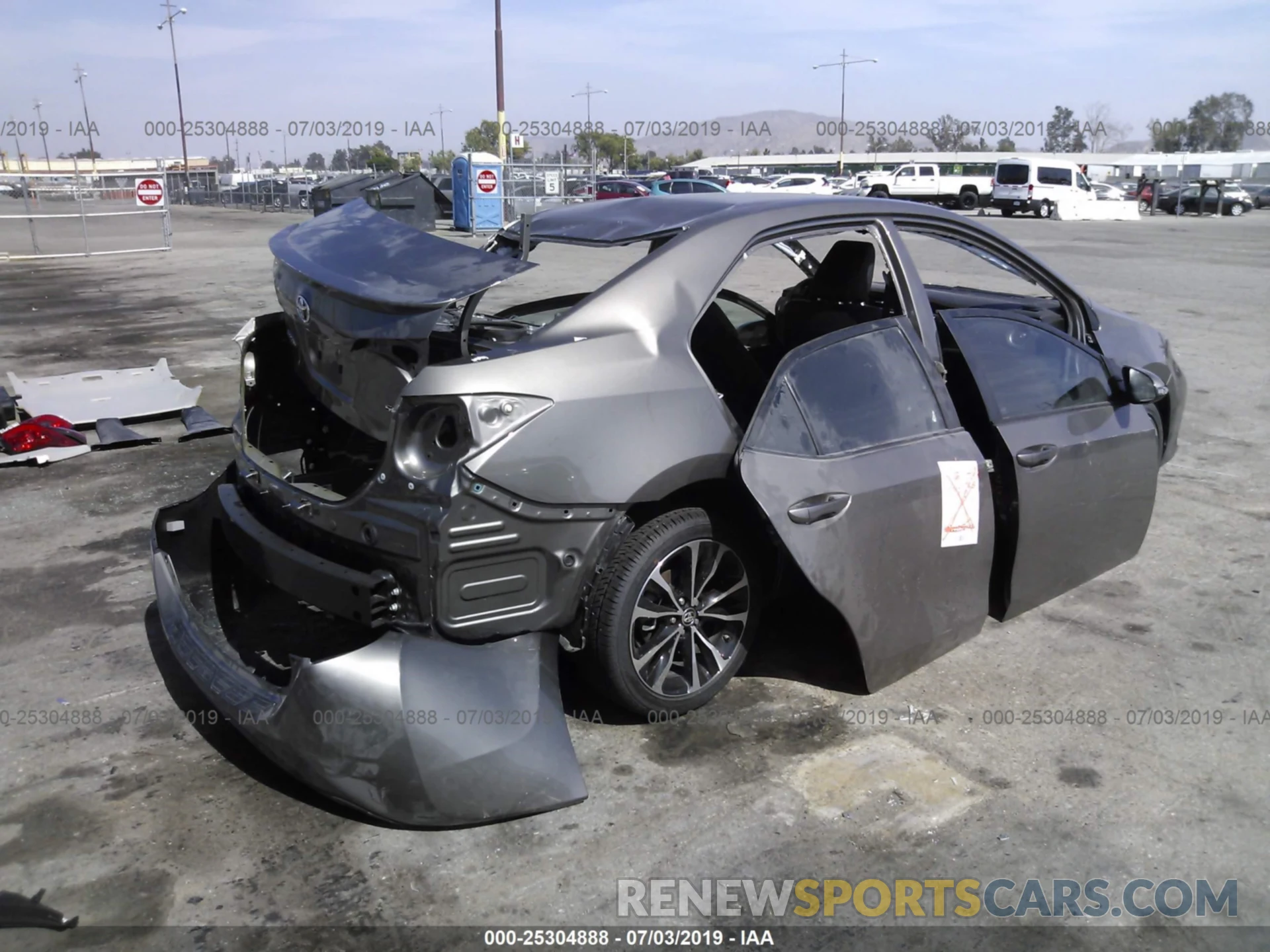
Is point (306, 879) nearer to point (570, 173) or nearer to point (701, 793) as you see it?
point (701, 793)

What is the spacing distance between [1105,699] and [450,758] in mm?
2423

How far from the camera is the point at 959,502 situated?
12.4ft

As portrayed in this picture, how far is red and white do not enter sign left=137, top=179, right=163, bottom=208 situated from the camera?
22984mm

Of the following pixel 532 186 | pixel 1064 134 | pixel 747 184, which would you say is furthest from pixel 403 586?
pixel 1064 134

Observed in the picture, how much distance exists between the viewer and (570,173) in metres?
44.9

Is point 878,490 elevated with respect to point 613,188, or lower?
lower

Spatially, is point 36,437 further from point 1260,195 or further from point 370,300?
point 1260,195

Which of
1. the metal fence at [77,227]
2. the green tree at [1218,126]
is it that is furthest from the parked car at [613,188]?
the green tree at [1218,126]

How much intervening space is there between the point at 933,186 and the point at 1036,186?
585 cm

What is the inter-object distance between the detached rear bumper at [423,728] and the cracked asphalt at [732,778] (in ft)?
0.63

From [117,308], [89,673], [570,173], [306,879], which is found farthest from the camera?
[570,173]

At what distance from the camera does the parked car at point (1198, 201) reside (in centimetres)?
4459

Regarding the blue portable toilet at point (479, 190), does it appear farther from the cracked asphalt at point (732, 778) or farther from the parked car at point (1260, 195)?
the parked car at point (1260, 195)

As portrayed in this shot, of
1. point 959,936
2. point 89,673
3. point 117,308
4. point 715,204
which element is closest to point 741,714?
point 959,936
